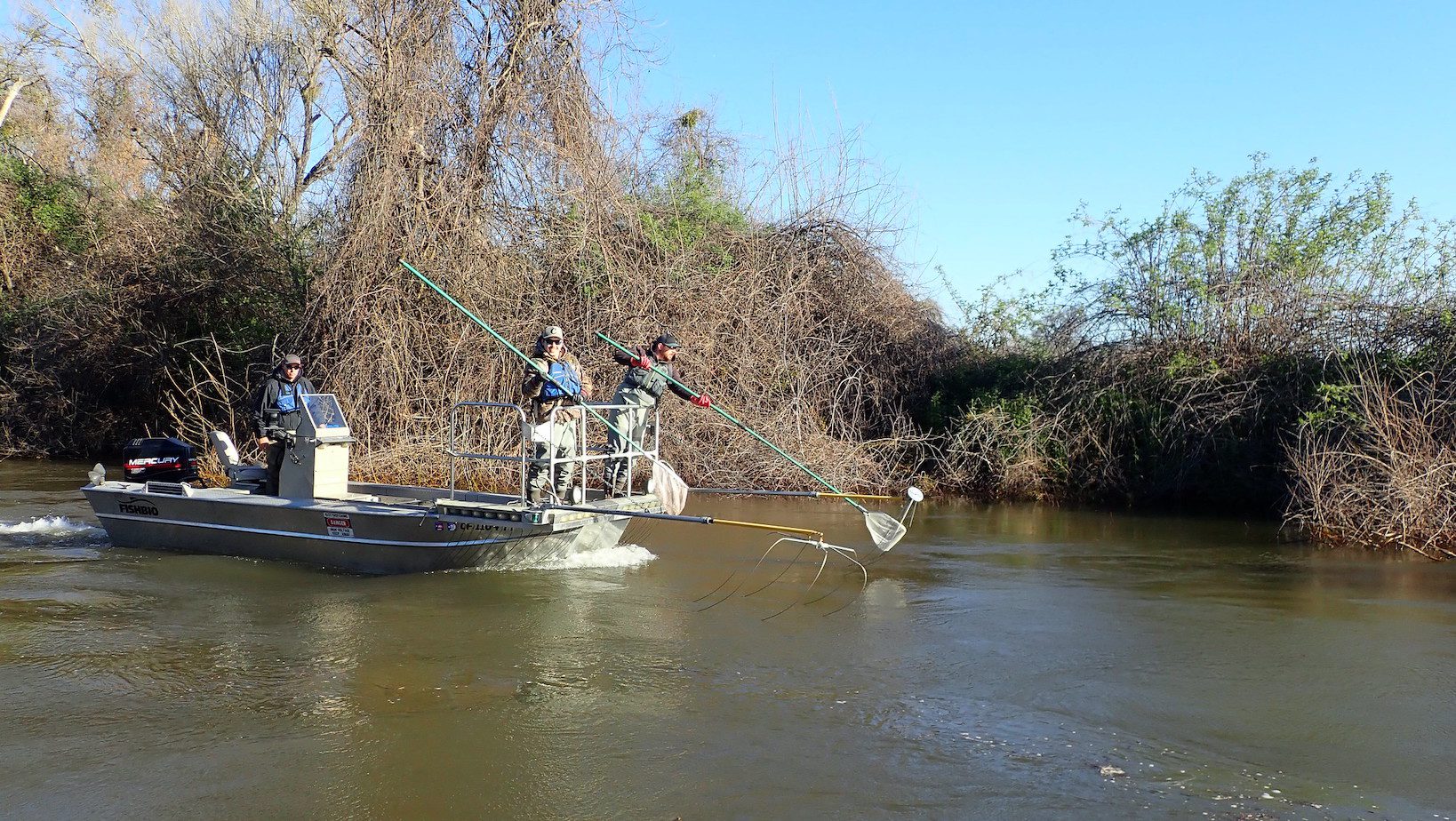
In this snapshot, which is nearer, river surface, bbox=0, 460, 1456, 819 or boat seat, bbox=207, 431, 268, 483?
river surface, bbox=0, 460, 1456, 819

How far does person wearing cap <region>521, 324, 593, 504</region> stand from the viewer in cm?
961

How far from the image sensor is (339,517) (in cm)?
991

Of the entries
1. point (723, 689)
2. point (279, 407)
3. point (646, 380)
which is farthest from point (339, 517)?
point (723, 689)

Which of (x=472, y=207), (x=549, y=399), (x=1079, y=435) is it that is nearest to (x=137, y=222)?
(x=472, y=207)

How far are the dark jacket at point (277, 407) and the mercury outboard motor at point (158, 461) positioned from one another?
5.79 ft

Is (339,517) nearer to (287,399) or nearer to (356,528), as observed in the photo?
(356,528)

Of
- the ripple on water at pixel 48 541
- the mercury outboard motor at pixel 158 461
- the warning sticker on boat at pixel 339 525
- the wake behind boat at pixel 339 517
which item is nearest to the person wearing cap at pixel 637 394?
the wake behind boat at pixel 339 517

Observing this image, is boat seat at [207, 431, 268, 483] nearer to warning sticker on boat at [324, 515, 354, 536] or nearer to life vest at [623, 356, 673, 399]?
warning sticker on boat at [324, 515, 354, 536]

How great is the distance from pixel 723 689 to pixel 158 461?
7.70 m

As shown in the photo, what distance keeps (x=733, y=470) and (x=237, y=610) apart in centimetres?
820

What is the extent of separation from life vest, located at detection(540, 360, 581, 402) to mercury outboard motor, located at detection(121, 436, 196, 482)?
455 centimetres

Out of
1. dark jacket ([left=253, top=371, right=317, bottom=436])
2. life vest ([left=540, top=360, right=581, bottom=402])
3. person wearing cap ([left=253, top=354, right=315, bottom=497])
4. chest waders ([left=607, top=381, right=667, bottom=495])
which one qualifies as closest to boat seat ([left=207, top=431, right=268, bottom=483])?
person wearing cap ([left=253, top=354, right=315, bottom=497])

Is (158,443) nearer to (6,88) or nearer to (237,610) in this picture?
(237,610)

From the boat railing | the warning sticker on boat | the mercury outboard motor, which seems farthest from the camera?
the mercury outboard motor
